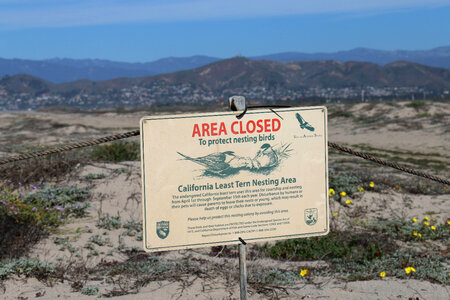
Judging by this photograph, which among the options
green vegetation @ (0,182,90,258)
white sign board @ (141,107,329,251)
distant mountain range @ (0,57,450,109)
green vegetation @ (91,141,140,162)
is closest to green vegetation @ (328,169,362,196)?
green vegetation @ (0,182,90,258)

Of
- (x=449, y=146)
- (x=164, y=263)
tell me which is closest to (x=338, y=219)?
(x=164, y=263)

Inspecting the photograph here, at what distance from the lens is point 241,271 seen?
9.77 feet

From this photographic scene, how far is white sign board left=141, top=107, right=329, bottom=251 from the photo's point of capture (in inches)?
108

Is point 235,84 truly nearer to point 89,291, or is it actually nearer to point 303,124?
point 89,291

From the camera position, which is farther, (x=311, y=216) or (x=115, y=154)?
(x=115, y=154)

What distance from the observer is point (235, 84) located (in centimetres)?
11125

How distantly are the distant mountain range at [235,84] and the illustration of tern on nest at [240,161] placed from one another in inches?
3629

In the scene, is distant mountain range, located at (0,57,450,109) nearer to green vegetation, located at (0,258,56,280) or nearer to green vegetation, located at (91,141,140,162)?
green vegetation, located at (91,141,140,162)

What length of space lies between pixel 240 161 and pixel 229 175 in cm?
10

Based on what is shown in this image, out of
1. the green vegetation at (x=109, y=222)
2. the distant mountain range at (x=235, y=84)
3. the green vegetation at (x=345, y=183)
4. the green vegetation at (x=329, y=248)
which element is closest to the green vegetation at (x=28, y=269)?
the green vegetation at (x=109, y=222)

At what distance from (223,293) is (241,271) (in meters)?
1.03

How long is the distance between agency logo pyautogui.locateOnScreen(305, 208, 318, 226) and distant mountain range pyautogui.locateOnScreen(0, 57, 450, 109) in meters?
92.1

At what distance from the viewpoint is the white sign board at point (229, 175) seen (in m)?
2.75

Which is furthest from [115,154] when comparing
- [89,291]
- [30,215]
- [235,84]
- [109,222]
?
[235,84]
